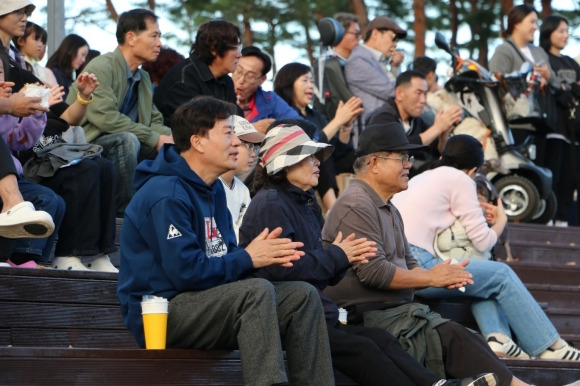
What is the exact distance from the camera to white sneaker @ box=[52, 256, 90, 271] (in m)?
6.64

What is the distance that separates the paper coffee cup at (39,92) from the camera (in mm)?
6203

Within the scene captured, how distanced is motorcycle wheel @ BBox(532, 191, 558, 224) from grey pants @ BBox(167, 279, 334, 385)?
565 centimetres

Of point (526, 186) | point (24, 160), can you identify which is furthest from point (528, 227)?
point (24, 160)

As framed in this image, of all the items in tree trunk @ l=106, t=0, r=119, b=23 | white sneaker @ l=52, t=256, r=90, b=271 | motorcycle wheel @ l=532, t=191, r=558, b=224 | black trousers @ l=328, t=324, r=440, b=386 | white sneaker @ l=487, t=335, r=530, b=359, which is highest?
tree trunk @ l=106, t=0, r=119, b=23

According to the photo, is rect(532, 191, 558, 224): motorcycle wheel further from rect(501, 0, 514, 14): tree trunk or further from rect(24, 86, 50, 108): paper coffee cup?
rect(501, 0, 514, 14): tree trunk

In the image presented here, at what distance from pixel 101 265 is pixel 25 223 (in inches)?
34.5

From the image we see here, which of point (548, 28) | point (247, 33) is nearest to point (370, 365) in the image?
point (548, 28)

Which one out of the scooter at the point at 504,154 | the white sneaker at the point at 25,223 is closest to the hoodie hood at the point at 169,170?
the white sneaker at the point at 25,223

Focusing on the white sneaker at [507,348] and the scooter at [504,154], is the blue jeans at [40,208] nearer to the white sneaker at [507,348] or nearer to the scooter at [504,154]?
the white sneaker at [507,348]

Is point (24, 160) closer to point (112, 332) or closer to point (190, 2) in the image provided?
point (112, 332)

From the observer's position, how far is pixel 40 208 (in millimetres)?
6355

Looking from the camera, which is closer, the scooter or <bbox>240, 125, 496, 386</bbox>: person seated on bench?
<bbox>240, 125, 496, 386</bbox>: person seated on bench

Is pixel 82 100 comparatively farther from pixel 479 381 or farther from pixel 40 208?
pixel 479 381

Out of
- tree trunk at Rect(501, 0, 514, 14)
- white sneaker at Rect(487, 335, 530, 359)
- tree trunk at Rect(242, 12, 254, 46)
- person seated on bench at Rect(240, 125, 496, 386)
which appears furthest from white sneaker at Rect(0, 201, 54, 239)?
tree trunk at Rect(501, 0, 514, 14)
